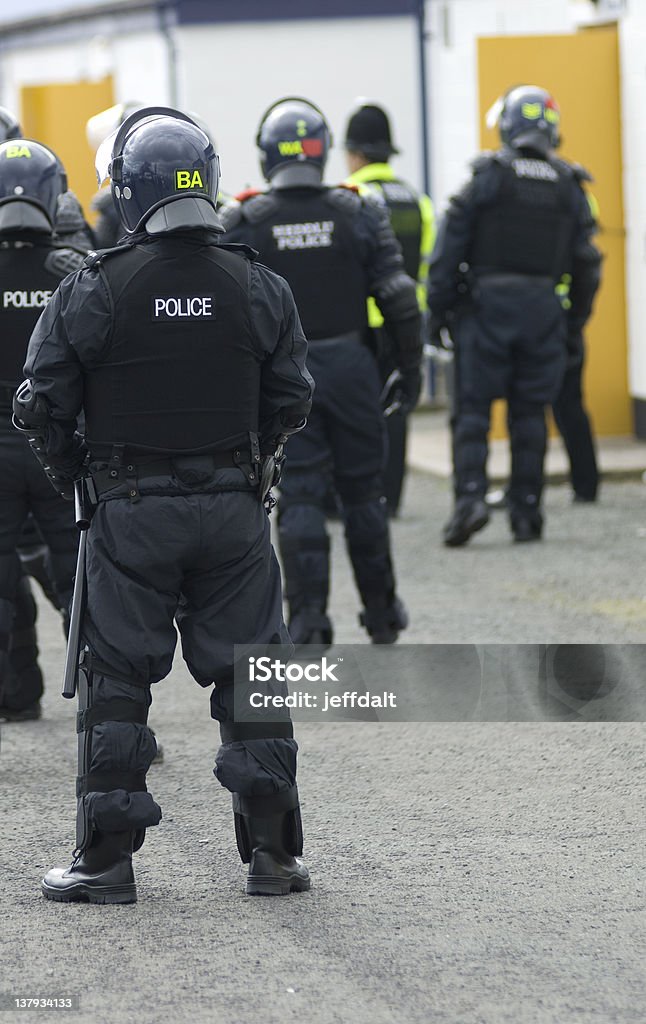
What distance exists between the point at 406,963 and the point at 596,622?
3.80m

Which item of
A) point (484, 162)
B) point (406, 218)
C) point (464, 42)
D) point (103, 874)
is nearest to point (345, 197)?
point (484, 162)

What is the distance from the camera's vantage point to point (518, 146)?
943cm

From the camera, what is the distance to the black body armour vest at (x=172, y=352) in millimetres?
4387

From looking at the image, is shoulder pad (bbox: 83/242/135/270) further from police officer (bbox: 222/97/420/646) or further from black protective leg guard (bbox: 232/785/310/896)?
police officer (bbox: 222/97/420/646)

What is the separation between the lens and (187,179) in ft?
14.6

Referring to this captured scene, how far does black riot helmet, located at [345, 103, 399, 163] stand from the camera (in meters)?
10.1

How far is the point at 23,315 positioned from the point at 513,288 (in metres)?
4.35

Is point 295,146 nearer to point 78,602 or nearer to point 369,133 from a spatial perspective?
point 78,602

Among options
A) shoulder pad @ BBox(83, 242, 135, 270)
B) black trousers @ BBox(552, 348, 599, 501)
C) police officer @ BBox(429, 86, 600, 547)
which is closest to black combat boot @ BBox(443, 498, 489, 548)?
police officer @ BBox(429, 86, 600, 547)

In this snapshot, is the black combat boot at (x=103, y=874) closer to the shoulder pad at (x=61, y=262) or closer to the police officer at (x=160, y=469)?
the police officer at (x=160, y=469)

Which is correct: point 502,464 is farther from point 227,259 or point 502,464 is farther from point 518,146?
point 227,259

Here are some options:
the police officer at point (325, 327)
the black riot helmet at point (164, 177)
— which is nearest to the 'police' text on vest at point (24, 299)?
the black riot helmet at point (164, 177)

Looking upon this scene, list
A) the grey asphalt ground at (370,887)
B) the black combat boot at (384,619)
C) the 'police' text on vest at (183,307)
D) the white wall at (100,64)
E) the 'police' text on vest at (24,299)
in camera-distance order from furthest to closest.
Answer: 1. the white wall at (100,64)
2. the black combat boot at (384,619)
3. the 'police' text on vest at (24,299)
4. the 'police' text on vest at (183,307)
5. the grey asphalt ground at (370,887)

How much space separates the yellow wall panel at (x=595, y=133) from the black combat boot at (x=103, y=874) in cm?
832
